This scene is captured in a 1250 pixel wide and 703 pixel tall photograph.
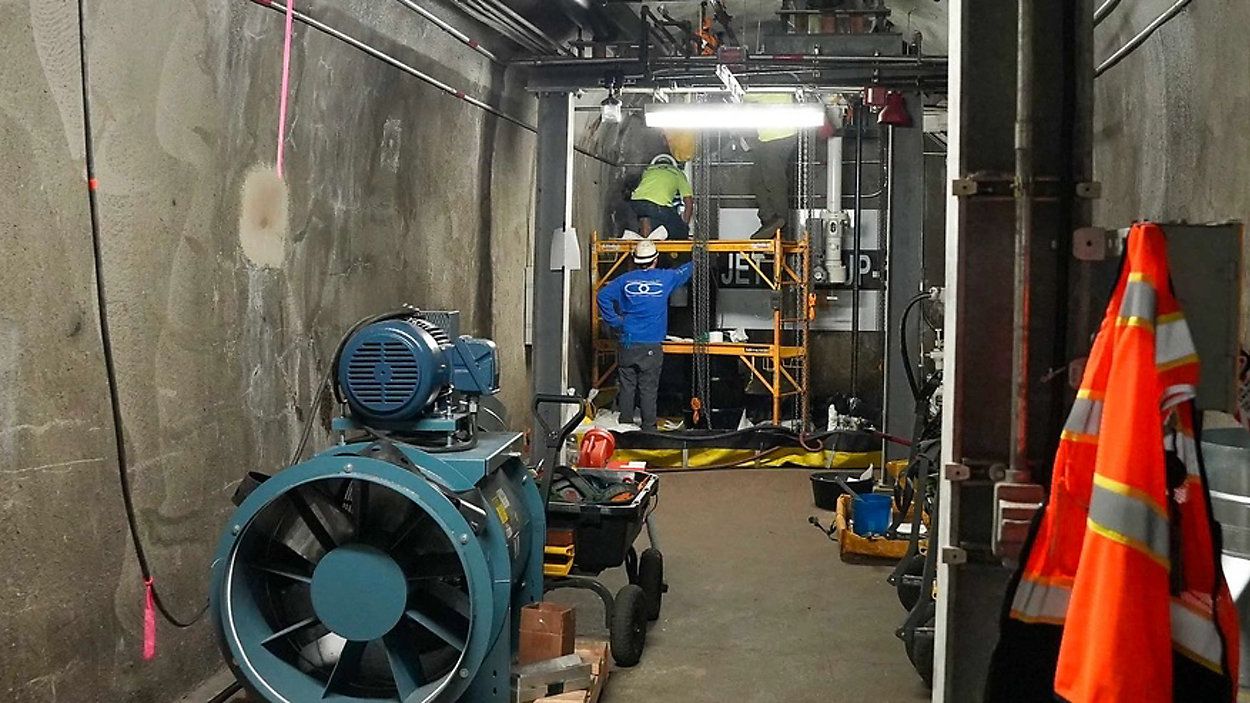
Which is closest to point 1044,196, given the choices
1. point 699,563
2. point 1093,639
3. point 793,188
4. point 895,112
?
point 1093,639

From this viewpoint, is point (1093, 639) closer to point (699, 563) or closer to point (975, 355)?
point (975, 355)

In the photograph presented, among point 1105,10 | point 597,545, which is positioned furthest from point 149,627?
point 1105,10

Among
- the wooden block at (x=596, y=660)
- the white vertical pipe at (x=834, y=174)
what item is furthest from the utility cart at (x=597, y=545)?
the white vertical pipe at (x=834, y=174)

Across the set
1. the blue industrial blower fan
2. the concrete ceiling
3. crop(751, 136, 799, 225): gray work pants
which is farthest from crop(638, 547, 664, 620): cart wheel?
crop(751, 136, 799, 225): gray work pants

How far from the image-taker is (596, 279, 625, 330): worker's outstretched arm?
9.26 metres

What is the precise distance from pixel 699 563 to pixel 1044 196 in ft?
11.8

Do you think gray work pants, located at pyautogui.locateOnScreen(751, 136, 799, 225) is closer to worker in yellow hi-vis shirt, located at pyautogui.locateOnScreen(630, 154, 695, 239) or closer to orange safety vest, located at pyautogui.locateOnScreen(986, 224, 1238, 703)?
worker in yellow hi-vis shirt, located at pyautogui.locateOnScreen(630, 154, 695, 239)

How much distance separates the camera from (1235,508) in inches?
76.2

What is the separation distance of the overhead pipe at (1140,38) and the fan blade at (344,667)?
10.1 feet

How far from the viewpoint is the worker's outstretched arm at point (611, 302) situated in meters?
9.26

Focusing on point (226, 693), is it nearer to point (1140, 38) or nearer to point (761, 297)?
point (1140, 38)

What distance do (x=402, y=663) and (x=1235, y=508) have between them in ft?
6.62

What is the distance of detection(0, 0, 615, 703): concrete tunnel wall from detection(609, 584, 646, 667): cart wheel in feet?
4.65

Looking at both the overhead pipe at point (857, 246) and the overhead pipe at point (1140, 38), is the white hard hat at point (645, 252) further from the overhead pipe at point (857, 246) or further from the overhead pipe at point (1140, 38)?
the overhead pipe at point (1140, 38)
